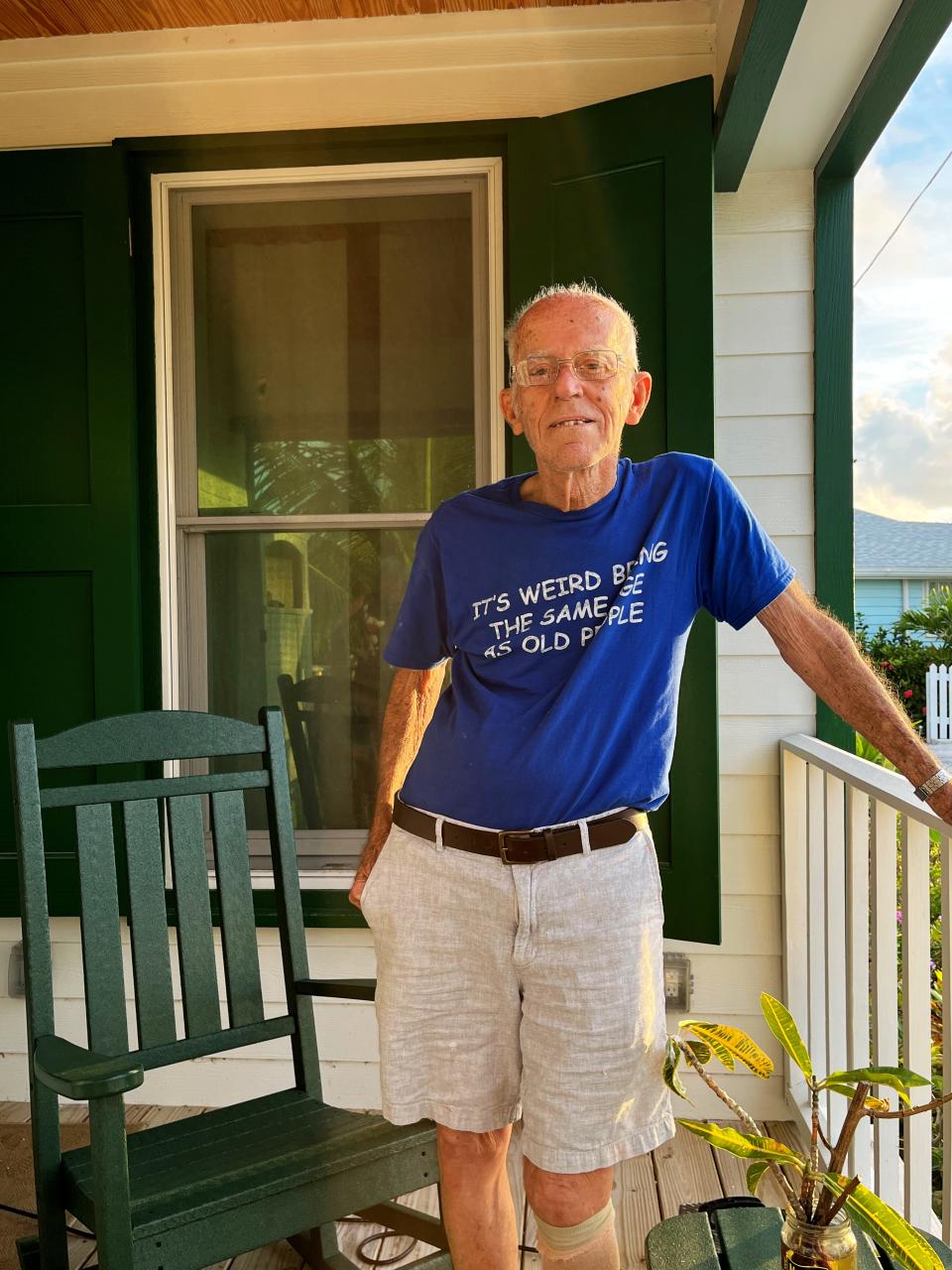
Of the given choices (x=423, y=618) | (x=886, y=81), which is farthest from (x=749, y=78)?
(x=423, y=618)

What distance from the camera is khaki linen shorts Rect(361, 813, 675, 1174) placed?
1.48m

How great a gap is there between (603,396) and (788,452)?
1.32 m

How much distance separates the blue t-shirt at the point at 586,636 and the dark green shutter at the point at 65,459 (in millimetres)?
1437

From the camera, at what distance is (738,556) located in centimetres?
157

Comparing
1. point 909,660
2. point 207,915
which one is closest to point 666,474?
point 207,915

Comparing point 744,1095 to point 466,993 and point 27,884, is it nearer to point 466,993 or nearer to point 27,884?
point 466,993

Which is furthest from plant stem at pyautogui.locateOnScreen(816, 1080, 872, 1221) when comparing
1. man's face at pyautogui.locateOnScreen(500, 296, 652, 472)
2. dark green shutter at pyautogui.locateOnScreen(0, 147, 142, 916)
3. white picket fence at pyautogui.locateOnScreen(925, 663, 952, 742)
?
white picket fence at pyautogui.locateOnScreen(925, 663, 952, 742)

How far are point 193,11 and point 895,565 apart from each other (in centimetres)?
2517

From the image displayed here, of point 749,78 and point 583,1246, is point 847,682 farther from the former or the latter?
point 749,78

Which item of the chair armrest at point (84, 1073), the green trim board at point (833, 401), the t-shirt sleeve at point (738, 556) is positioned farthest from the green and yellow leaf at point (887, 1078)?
the green trim board at point (833, 401)

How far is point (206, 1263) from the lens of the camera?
A: 1581mm

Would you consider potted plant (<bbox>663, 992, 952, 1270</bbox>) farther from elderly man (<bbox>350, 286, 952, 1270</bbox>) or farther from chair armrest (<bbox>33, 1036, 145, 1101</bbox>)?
chair armrest (<bbox>33, 1036, 145, 1101</bbox>)

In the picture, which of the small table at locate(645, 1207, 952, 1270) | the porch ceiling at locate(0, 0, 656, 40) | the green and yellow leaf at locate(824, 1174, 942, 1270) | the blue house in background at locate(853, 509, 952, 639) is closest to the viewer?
the green and yellow leaf at locate(824, 1174, 942, 1270)

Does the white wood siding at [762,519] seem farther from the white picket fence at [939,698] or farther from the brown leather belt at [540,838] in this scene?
the white picket fence at [939,698]
